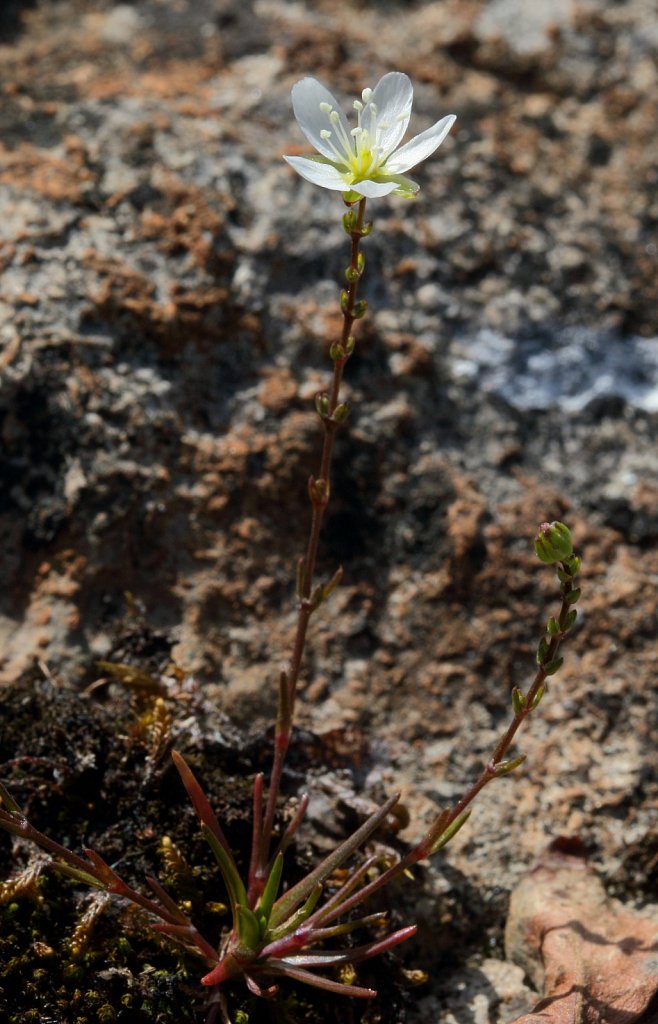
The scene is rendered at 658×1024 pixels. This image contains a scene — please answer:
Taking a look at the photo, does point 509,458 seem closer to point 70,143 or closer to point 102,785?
point 102,785

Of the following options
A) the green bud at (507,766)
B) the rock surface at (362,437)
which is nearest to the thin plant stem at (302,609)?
the rock surface at (362,437)

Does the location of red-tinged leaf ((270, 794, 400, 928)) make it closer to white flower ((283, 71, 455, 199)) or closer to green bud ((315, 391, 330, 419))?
green bud ((315, 391, 330, 419))

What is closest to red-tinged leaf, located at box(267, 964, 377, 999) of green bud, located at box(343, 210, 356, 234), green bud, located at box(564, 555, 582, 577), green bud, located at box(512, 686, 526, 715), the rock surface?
the rock surface

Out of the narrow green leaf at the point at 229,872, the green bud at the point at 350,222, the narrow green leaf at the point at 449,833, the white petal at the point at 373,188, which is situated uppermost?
the white petal at the point at 373,188

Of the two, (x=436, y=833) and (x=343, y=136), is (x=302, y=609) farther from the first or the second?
(x=343, y=136)

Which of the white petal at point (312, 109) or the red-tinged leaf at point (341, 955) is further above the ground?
the white petal at point (312, 109)

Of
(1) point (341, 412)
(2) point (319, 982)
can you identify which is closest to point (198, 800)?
(2) point (319, 982)

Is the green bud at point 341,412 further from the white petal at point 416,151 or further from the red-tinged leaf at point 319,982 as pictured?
the red-tinged leaf at point 319,982
